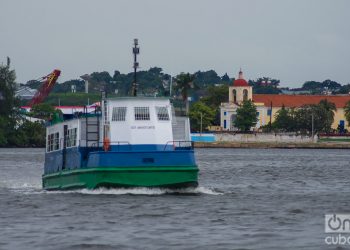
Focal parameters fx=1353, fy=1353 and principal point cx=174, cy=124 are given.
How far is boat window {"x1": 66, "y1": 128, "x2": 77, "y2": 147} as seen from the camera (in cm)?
5616

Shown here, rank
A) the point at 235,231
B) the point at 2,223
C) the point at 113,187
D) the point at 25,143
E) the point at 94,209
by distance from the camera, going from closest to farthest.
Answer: the point at 235,231 → the point at 2,223 → the point at 94,209 → the point at 113,187 → the point at 25,143

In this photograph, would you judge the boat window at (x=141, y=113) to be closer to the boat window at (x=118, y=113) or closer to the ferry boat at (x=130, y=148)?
the ferry boat at (x=130, y=148)

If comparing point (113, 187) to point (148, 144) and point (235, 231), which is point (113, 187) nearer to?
point (148, 144)

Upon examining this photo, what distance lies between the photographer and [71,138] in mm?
57125

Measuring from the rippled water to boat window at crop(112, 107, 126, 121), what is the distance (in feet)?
9.92

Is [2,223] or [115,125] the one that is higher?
[115,125]

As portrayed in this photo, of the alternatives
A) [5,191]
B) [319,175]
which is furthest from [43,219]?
[319,175]

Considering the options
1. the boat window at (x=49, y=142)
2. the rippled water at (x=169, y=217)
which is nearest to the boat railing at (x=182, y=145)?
the rippled water at (x=169, y=217)

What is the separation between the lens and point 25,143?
187m

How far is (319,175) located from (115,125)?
31488 millimetres
